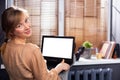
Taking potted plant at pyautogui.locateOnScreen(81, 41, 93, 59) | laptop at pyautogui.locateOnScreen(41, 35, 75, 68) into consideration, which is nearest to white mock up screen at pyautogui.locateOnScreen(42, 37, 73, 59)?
laptop at pyautogui.locateOnScreen(41, 35, 75, 68)

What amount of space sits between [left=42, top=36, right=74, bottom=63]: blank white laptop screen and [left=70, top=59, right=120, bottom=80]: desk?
725 millimetres

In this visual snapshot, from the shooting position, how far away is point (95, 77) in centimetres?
316

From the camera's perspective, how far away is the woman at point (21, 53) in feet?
4.83

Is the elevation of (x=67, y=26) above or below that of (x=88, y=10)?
below

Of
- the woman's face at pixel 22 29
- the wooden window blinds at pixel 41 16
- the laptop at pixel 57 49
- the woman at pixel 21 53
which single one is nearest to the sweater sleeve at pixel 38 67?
the woman at pixel 21 53

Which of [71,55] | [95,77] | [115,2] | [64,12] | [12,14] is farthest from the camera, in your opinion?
[115,2]

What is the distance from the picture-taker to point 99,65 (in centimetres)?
327

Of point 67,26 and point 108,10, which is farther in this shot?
point 108,10

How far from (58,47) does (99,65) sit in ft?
3.60

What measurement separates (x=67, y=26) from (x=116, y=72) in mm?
979

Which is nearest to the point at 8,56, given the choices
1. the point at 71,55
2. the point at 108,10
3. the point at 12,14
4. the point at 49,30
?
the point at 12,14

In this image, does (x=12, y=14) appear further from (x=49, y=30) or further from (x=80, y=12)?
(x=80, y=12)

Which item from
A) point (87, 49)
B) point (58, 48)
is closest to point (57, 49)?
point (58, 48)

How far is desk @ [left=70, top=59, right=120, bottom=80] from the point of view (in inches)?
124
